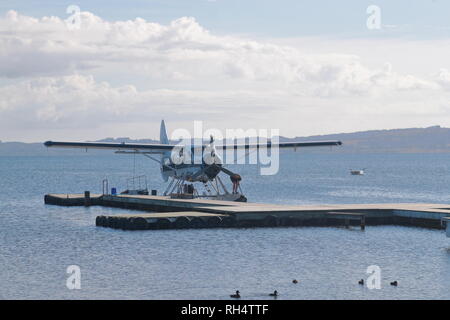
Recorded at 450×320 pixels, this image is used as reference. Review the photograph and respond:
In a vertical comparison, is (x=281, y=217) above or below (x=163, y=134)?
below

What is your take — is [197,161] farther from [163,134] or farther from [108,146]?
[163,134]

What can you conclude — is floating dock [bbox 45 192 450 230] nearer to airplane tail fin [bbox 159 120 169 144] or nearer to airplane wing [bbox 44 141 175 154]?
airplane wing [bbox 44 141 175 154]

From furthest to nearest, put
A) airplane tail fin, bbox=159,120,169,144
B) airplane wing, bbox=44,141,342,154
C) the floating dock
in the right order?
1. airplane tail fin, bbox=159,120,169,144
2. airplane wing, bbox=44,141,342,154
3. the floating dock

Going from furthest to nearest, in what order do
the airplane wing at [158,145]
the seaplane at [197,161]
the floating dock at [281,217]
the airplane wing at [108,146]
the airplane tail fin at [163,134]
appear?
the airplane tail fin at [163,134] < the seaplane at [197,161] < the airplane wing at [158,145] < the airplane wing at [108,146] < the floating dock at [281,217]

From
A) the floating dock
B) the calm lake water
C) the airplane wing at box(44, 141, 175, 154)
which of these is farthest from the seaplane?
the calm lake water

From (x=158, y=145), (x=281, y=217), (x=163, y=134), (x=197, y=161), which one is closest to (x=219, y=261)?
(x=281, y=217)

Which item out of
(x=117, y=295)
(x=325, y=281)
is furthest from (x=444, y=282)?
(x=117, y=295)

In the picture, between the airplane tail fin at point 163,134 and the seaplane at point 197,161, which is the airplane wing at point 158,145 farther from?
the airplane tail fin at point 163,134

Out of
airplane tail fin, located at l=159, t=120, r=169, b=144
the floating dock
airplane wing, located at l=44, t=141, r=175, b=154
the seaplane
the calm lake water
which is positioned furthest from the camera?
airplane tail fin, located at l=159, t=120, r=169, b=144

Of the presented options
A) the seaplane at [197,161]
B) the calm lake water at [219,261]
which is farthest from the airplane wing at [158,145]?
the calm lake water at [219,261]
